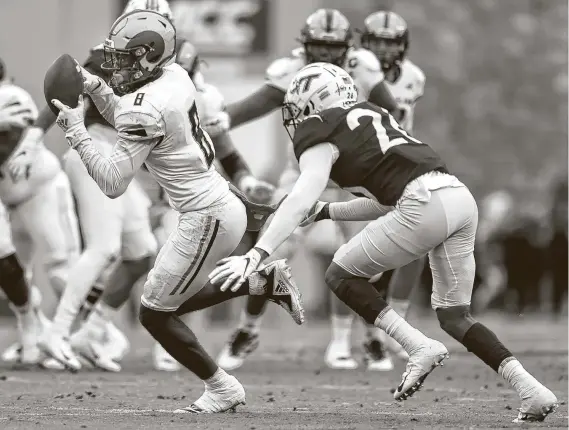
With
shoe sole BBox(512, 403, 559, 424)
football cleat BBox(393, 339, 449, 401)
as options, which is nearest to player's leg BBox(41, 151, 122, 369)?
football cleat BBox(393, 339, 449, 401)

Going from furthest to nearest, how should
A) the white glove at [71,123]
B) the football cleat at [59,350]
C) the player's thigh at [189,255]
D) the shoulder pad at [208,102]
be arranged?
the football cleat at [59,350] → the shoulder pad at [208,102] → the player's thigh at [189,255] → the white glove at [71,123]

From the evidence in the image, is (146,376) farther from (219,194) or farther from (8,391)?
(219,194)

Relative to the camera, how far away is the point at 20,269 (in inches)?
400

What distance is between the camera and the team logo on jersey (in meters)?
7.52

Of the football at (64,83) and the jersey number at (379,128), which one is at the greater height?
the football at (64,83)

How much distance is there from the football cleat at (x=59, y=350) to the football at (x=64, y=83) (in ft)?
9.44

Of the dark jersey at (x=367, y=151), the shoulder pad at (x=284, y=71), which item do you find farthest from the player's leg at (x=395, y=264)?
the shoulder pad at (x=284, y=71)

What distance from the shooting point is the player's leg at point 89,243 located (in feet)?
32.8

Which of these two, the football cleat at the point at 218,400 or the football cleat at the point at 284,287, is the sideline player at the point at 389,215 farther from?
the football cleat at the point at 218,400

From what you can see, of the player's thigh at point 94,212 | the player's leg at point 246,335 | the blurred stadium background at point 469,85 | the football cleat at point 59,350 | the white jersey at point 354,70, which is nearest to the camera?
the football cleat at point 59,350

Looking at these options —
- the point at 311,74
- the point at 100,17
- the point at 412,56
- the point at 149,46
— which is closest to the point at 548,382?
the point at 311,74

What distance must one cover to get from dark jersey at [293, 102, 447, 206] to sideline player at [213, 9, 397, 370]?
2450mm

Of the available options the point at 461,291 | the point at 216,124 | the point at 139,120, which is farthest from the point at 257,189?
the point at 139,120

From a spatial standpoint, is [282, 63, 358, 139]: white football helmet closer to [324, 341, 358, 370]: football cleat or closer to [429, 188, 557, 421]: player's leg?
[429, 188, 557, 421]: player's leg
